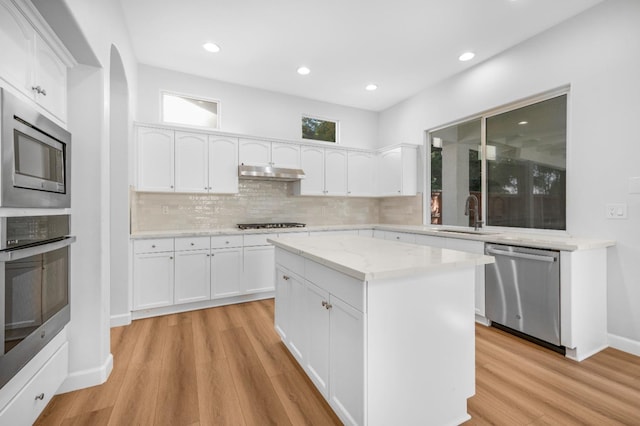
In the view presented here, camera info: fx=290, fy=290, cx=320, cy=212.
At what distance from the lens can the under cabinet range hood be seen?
383cm

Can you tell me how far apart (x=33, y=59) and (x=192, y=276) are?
2.44 m

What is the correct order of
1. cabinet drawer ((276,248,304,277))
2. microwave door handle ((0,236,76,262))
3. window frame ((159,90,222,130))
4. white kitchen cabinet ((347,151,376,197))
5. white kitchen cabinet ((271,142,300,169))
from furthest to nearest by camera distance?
1. white kitchen cabinet ((347,151,376,197))
2. white kitchen cabinet ((271,142,300,169))
3. window frame ((159,90,222,130))
4. cabinet drawer ((276,248,304,277))
5. microwave door handle ((0,236,76,262))

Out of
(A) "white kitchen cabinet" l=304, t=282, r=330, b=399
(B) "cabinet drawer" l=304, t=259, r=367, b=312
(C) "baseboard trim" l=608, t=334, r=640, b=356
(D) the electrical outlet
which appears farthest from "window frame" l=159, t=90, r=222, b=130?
(C) "baseboard trim" l=608, t=334, r=640, b=356

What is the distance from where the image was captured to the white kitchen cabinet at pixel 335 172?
464 centimetres

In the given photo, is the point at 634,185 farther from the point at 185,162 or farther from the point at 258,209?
the point at 185,162

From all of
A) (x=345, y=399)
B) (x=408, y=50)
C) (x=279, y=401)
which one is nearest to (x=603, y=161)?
(x=408, y=50)

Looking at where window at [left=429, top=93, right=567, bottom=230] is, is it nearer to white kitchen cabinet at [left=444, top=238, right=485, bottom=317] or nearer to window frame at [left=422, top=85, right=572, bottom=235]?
window frame at [left=422, top=85, right=572, bottom=235]

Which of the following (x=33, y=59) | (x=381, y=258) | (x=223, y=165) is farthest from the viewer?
(x=223, y=165)

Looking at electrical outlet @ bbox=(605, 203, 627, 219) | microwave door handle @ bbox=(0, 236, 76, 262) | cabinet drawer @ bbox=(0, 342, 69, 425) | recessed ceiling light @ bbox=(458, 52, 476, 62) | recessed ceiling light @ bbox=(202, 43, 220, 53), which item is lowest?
cabinet drawer @ bbox=(0, 342, 69, 425)

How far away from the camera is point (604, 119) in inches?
101

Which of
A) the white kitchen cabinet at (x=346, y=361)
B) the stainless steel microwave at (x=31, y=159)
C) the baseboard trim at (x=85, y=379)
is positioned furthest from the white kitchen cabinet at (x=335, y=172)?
the baseboard trim at (x=85, y=379)

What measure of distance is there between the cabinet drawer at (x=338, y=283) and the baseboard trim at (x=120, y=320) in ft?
7.57

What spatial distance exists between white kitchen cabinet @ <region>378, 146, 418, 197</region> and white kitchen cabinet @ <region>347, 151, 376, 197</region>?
28cm

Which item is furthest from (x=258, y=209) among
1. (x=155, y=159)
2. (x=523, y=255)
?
(x=523, y=255)
